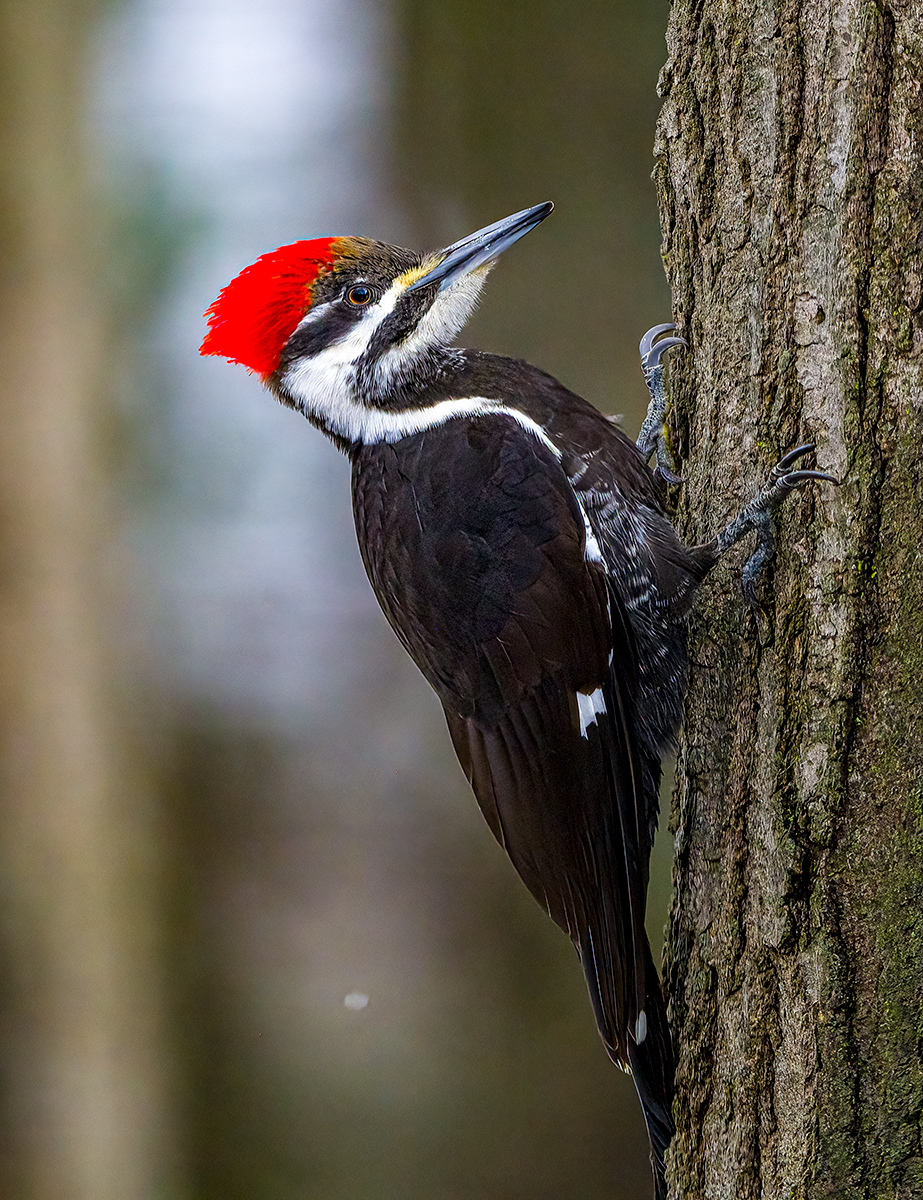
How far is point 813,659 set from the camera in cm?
131

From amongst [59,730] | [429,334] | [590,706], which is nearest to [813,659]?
[590,706]

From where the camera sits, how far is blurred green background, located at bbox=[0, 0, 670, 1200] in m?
2.97

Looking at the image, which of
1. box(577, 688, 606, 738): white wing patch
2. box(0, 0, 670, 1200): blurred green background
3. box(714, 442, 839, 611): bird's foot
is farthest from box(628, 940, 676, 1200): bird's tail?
box(0, 0, 670, 1200): blurred green background

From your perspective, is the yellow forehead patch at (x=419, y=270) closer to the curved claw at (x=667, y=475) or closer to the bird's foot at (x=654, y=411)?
the bird's foot at (x=654, y=411)

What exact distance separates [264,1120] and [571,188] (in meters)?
3.12

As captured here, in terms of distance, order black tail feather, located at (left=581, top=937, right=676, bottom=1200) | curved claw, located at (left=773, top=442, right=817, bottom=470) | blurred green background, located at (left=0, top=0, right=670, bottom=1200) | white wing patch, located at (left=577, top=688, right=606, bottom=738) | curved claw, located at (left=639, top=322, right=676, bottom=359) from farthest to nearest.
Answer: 1. blurred green background, located at (left=0, top=0, right=670, bottom=1200)
2. curved claw, located at (left=639, top=322, right=676, bottom=359)
3. white wing patch, located at (left=577, top=688, right=606, bottom=738)
4. black tail feather, located at (left=581, top=937, right=676, bottom=1200)
5. curved claw, located at (left=773, top=442, right=817, bottom=470)

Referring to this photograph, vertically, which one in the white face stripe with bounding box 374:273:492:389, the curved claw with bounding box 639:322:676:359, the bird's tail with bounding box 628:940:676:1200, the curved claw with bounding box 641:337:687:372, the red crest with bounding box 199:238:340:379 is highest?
the red crest with bounding box 199:238:340:379

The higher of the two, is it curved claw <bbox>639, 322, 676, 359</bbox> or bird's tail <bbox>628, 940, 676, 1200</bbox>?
curved claw <bbox>639, 322, 676, 359</bbox>

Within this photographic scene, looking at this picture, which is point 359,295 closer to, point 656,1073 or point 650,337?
point 650,337

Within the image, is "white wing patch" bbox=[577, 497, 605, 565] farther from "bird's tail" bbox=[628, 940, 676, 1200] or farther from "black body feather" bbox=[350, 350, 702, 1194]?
"bird's tail" bbox=[628, 940, 676, 1200]

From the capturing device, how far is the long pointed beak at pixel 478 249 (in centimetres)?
183

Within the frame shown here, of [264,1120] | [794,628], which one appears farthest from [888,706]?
[264,1120]

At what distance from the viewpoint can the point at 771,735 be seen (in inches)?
54.1

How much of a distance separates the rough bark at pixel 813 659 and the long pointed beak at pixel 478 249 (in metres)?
0.37
